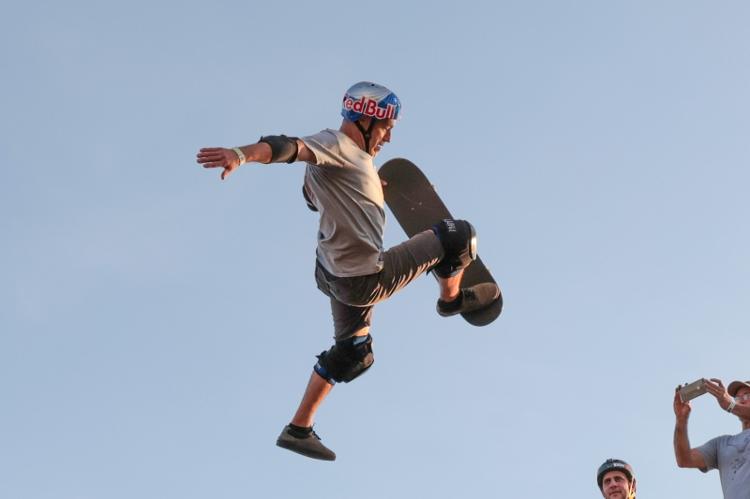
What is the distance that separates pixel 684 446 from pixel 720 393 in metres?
0.57

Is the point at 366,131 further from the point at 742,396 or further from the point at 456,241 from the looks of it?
the point at 742,396

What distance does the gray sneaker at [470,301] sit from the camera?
1208 centimetres

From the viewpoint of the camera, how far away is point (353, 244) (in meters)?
10.5

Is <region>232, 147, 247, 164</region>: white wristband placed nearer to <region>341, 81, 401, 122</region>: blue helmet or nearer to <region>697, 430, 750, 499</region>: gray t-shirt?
<region>341, 81, 401, 122</region>: blue helmet

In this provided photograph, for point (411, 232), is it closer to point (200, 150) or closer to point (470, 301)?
point (470, 301)

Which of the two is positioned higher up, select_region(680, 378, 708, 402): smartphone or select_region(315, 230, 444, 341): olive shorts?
select_region(315, 230, 444, 341): olive shorts

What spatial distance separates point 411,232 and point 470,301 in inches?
48.4

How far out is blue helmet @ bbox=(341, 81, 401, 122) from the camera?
1069cm

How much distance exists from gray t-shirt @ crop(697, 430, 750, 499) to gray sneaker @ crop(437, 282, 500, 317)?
2561 millimetres

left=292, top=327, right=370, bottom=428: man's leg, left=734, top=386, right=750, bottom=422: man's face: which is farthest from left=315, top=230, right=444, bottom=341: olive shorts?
left=734, top=386, right=750, bottom=422: man's face

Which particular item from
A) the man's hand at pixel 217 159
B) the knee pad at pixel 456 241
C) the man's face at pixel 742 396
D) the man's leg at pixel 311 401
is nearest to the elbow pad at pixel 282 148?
the man's hand at pixel 217 159

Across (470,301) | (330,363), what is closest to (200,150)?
(330,363)

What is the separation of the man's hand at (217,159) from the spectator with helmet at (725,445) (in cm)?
428

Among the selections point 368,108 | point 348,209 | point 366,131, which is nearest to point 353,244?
point 348,209
